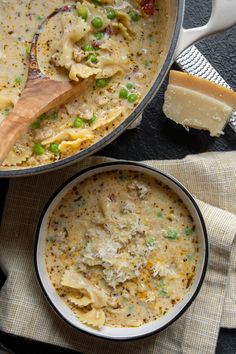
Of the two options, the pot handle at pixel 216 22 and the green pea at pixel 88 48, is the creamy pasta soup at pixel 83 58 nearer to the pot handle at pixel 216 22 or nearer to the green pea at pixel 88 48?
the green pea at pixel 88 48

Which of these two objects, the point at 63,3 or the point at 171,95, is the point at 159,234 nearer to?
the point at 171,95

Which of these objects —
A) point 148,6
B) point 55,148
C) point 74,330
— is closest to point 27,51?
point 55,148

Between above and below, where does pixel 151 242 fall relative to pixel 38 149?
below

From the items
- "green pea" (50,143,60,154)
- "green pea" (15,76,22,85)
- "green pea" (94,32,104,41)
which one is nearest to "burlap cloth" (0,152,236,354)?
"green pea" (50,143,60,154)

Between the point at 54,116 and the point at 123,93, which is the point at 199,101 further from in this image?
the point at 54,116

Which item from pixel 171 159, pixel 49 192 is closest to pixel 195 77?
pixel 171 159

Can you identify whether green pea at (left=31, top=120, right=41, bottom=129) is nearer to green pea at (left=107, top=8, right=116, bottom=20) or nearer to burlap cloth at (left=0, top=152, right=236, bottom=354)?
burlap cloth at (left=0, top=152, right=236, bottom=354)
